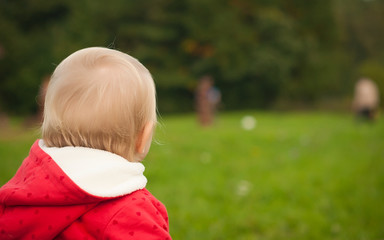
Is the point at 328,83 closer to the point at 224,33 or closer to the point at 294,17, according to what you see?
the point at 294,17

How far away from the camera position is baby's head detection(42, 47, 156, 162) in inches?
49.6

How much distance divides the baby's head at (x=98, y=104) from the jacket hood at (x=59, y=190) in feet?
0.25

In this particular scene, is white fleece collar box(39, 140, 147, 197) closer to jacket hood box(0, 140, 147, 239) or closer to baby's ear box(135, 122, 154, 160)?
jacket hood box(0, 140, 147, 239)

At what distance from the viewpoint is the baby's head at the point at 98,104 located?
126cm

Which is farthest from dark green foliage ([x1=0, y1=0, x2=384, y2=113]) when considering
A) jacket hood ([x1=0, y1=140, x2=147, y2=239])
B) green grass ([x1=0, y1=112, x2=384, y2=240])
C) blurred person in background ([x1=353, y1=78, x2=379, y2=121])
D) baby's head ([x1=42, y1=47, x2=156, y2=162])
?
jacket hood ([x1=0, y1=140, x2=147, y2=239])

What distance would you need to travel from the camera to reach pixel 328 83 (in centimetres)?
2950

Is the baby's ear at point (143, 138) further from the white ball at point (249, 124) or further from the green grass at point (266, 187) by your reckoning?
the white ball at point (249, 124)

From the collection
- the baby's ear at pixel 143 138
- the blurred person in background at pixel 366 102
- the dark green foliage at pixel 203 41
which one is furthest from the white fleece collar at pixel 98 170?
the dark green foliage at pixel 203 41

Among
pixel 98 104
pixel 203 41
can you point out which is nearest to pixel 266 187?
pixel 98 104

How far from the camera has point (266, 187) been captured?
478 cm

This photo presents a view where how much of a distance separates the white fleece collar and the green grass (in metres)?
2.31

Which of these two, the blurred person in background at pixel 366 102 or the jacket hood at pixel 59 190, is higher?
the jacket hood at pixel 59 190

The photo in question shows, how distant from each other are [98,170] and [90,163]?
39 millimetres

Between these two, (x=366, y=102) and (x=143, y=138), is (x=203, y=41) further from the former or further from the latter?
(x=143, y=138)
